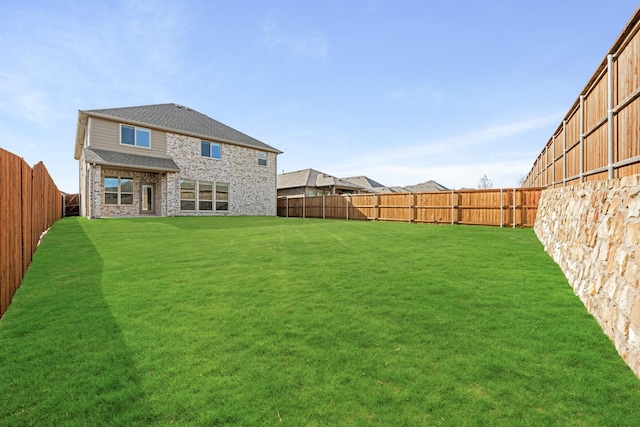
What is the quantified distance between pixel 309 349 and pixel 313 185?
30735 millimetres

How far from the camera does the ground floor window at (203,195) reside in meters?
20.0

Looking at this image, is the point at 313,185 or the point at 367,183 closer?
the point at 313,185

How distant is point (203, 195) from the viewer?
21000 millimetres

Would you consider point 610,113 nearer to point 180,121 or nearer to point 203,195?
point 203,195

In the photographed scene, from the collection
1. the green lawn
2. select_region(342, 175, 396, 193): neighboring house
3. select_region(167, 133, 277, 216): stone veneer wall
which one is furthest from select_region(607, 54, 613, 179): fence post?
select_region(342, 175, 396, 193): neighboring house

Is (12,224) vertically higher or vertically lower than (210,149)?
lower

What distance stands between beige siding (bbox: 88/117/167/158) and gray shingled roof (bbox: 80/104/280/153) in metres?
0.52

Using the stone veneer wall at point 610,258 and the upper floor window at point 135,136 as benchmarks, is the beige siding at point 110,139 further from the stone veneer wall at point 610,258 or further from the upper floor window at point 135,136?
the stone veneer wall at point 610,258

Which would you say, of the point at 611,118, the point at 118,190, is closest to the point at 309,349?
the point at 611,118

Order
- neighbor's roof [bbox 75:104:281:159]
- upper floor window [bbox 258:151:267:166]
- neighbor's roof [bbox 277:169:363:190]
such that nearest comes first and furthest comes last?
neighbor's roof [bbox 75:104:281:159]
upper floor window [bbox 258:151:267:166]
neighbor's roof [bbox 277:169:363:190]

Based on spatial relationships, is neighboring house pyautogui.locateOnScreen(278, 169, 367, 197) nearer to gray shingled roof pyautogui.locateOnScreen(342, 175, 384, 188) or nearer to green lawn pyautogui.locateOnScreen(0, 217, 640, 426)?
gray shingled roof pyautogui.locateOnScreen(342, 175, 384, 188)

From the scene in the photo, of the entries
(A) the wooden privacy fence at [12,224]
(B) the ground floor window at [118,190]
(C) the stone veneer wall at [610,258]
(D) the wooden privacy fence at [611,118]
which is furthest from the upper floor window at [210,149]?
(C) the stone veneer wall at [610,258]

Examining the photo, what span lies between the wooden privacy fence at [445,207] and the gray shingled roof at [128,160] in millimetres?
11649

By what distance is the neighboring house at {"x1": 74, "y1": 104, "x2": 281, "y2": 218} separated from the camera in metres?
17.0
